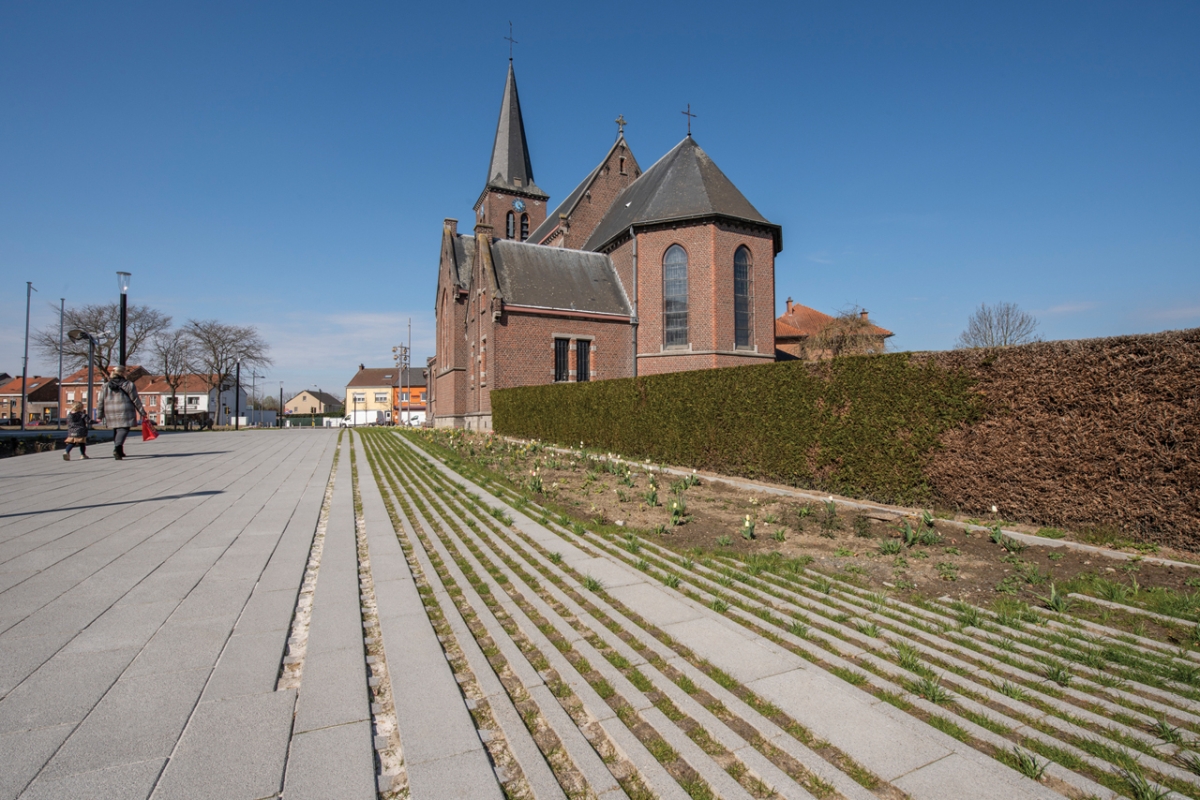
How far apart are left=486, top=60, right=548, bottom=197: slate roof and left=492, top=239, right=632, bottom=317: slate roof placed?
13.9 m

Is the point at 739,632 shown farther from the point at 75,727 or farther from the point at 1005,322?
the point at 1005,322

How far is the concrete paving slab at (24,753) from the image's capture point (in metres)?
1.99

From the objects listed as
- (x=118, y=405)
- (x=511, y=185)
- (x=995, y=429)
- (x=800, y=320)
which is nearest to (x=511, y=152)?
(x=511, y=185)

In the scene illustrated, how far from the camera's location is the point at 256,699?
8.59 feet

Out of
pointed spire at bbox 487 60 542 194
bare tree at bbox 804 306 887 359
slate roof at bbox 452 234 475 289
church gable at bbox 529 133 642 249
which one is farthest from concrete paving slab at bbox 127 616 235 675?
pointed spire at bbox 487 60 542 194

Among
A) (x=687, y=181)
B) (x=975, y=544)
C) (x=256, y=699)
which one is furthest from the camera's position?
(x=687, y=181)

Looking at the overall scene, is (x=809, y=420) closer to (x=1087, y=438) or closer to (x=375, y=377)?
(x=1087, y=438)

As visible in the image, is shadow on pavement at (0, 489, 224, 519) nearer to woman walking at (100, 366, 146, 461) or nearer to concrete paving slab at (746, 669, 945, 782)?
woman walking at (100, 366, 146, 461)

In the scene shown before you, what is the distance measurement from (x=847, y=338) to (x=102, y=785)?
2169 cm

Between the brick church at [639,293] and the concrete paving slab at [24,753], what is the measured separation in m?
20.7

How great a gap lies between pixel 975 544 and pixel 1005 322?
3478cm

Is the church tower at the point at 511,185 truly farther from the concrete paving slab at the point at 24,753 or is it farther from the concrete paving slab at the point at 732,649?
the concrete paving slab at the point at 24,753

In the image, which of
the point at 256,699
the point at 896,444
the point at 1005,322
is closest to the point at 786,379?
the point at 896,444

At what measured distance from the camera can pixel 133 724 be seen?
238 centimetres
